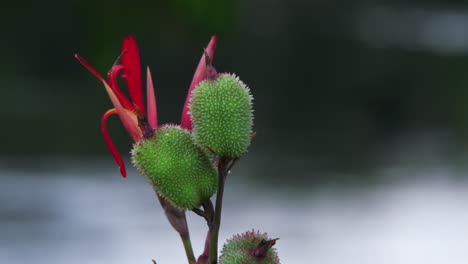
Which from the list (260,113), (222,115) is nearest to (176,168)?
(222,115)

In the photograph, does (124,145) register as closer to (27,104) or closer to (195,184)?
(27,104)

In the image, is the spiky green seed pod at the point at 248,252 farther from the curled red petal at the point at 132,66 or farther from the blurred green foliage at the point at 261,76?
the blurred green foliage at the point at 261,76

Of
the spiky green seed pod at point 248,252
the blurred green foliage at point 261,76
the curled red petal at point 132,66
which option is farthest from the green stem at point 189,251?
the blurred green foliage at point 261,76

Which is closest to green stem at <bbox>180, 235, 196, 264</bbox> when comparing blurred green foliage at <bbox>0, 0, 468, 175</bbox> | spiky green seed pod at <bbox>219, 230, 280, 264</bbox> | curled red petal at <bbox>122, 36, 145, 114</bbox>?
spiky green seed pod at <bbox>219, 230, 280, 264</bbox>

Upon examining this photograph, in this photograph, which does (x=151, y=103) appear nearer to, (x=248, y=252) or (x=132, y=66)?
(x=132, y=66)

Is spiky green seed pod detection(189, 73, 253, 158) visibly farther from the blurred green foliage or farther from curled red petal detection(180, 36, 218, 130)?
the blurred green foliage
